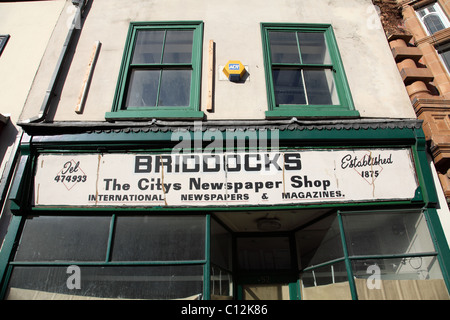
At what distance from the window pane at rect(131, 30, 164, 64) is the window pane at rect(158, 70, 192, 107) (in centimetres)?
49

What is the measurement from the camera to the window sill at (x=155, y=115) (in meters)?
4.59

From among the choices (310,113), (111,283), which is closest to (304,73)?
(310,113)

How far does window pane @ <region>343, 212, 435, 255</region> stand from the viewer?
3.93 m

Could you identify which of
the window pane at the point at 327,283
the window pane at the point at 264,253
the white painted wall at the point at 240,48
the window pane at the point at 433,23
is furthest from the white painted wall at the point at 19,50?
the window pane at the point at 433,23

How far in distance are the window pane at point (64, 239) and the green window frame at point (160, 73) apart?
1.83m

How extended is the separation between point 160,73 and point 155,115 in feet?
3.75

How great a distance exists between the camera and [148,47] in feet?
18.1

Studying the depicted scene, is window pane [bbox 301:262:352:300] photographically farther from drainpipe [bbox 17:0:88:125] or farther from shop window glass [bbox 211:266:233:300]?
drainpipe [bbox 17:0:88:125]

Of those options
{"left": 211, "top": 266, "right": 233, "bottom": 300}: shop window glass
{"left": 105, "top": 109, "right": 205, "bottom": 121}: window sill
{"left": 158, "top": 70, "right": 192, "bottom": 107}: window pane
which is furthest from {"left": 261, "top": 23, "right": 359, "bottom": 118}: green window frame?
{"left": 211, "top": 266, "right": 233, "bottom": 300}: shop window glass

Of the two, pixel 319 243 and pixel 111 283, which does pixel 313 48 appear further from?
pixel 111 283

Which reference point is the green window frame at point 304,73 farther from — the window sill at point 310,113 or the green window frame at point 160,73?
Result: the green window frame at point 160,73

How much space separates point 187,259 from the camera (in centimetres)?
388
